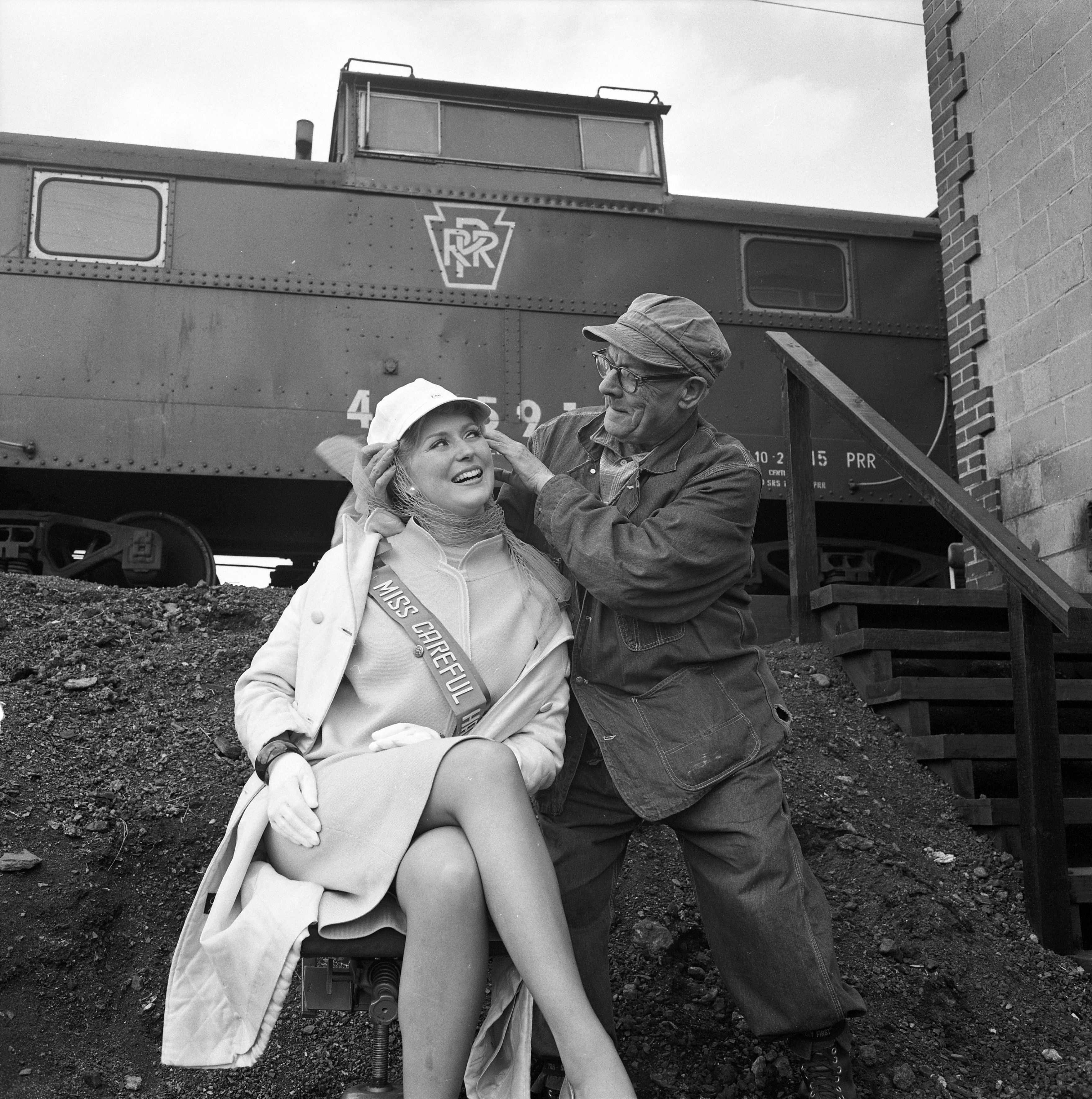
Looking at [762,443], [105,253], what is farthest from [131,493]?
[762,443]

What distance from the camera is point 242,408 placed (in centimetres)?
694

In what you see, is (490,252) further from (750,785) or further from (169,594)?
(750,785)

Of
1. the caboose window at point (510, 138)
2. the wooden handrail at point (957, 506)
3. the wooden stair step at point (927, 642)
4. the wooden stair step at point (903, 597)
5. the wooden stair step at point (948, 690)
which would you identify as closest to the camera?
the wooden handrail at point (957, 506)

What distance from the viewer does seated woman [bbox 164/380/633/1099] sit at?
6.25 feet

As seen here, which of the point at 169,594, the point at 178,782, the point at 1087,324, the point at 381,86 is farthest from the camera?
the point at 381,86

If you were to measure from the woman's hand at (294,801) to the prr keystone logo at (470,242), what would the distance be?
5565 millimetres

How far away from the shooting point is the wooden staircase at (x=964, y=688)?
3906 millimetres

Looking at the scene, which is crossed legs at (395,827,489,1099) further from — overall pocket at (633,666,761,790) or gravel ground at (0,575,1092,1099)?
gravel ground at (0,575,1092,1099)

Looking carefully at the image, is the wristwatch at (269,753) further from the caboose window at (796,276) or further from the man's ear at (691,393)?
the caboose window at (796,276)

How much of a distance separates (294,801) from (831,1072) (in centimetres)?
118

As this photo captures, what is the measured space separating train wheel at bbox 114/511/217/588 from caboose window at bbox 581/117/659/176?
3.50 meters

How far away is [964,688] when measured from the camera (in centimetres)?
420

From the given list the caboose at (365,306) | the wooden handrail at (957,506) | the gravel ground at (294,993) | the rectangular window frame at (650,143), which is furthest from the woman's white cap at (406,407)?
the rectangular window frame at (650,143)

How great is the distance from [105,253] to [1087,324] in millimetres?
5548
